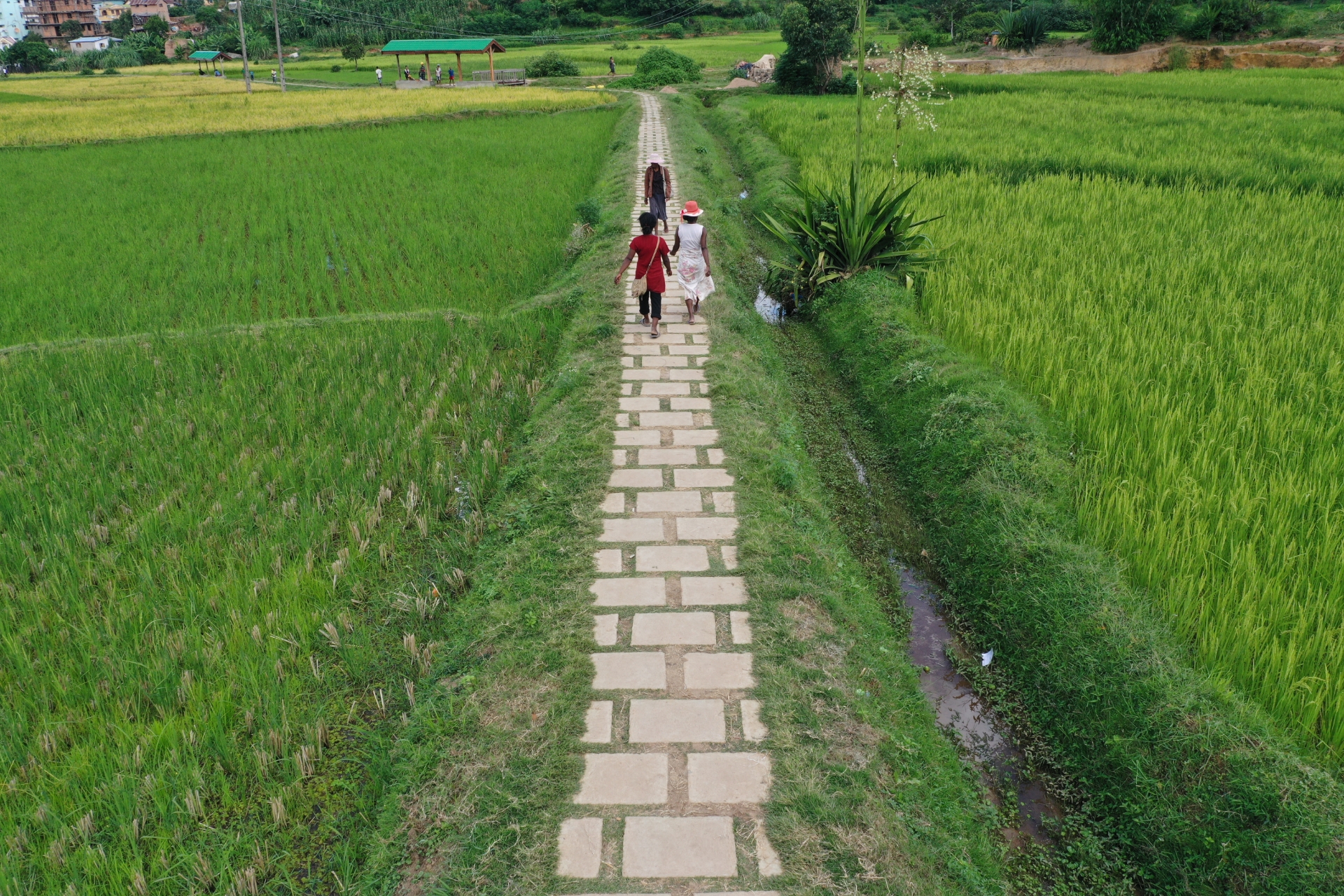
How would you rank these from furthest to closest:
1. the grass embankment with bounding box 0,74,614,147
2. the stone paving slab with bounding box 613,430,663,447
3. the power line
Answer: the power line → the grass embankment with bounding box 0,74,614,147 → the stone paving slab with bounding box 613,430,663,447

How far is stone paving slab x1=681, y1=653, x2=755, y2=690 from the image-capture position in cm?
325

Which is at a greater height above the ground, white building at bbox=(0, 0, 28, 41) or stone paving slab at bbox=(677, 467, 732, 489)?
white building at bbox=(0, 0, 28, 41)

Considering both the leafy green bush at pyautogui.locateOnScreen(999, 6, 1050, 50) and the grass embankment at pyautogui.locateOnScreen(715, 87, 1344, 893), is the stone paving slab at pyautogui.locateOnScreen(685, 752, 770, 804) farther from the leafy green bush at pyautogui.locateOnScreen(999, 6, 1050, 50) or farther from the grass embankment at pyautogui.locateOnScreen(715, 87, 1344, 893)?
the leafy green bush at pyautogui.locateOnScreen(999, 6, 1050, 50)

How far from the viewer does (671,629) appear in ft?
11.7

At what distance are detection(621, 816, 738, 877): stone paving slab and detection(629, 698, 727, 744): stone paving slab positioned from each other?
1.14 feet

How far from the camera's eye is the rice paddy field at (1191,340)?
3398mm

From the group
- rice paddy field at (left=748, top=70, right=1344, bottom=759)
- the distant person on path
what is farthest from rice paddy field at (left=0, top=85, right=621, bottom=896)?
rice paddy field at (left=748, top=70, right=1344, bottom=759)

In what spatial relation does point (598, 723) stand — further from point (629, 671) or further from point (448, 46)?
point (448, 46)

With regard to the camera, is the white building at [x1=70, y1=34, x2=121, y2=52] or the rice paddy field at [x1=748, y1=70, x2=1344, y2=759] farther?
the white building at [x1=70, y1=34, x2=121, y2=52]

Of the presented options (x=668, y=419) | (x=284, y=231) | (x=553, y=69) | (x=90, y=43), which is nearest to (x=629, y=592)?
(x=668, y=419)

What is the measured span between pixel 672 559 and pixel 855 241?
5.19 meters

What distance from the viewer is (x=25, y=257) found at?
1018 cm

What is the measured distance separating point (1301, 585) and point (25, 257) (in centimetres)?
1238

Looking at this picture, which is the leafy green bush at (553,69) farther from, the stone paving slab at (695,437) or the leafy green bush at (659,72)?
the stone paving slab at (695,437)
